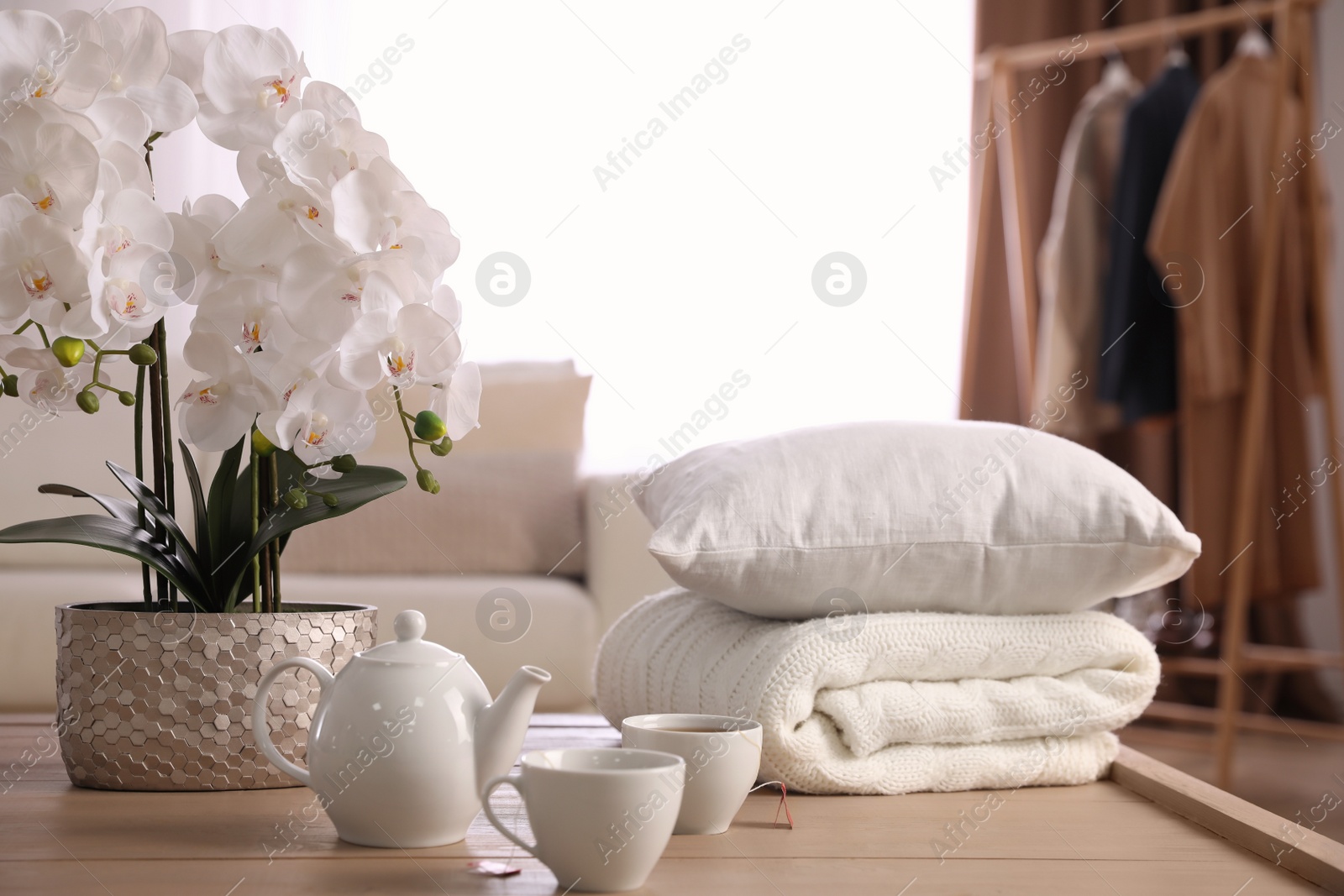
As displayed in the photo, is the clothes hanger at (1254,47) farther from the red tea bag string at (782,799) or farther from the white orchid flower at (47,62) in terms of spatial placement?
the white orchid flower at (47,62)

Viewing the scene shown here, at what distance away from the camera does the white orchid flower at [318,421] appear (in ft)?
2.22

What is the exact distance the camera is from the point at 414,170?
9.73 ft

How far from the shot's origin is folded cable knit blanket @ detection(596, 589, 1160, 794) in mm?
808

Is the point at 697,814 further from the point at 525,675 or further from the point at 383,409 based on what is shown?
the point at 383,409

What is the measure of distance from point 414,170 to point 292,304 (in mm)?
2431

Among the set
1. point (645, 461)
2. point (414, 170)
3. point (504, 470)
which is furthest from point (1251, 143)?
point (414, 170)

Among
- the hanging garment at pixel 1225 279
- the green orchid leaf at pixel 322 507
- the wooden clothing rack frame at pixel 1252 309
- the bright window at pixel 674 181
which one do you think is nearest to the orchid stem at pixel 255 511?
the green orchid leaf at pixel 322 507

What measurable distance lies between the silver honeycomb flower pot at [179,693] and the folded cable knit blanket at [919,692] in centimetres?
29

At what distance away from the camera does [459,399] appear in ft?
2.37

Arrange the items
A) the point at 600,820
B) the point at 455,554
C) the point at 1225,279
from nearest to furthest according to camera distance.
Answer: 1. the point at 600,820
2. the point at 455,554
3. the point at 1225,279

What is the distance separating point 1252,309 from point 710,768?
2.33 metres

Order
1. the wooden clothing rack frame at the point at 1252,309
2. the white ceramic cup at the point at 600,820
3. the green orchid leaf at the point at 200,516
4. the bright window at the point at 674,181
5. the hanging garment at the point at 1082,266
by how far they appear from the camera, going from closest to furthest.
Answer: the white ceramic cup at the point at 600,820
the green orchid leaf at the point at 200,516
the wooden clothing rack frame at the point at 1252,309
the hanging garment at the point at 1082,266
the bright window at the point at 674,181

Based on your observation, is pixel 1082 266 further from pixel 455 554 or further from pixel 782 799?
pixel 782 799

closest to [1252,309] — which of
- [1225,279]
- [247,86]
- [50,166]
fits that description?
[1225,279]
